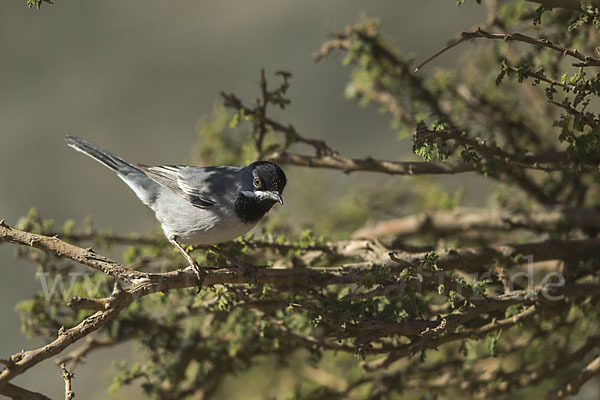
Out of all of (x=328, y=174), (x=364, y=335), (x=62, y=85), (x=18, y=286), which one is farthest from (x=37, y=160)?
(x=364, y=335)

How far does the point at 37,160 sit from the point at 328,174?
3881 millimetres

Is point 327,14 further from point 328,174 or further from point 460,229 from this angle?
point 460,229

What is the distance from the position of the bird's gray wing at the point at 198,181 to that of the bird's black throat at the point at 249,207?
11 cm

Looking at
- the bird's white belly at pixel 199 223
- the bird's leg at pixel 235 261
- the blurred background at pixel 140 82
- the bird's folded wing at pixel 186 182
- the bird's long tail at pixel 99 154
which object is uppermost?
the blurred background at pixel 140 82

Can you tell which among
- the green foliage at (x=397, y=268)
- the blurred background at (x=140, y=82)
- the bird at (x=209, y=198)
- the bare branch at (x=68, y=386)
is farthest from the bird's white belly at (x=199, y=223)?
the blurred background at (x=140, y=82)

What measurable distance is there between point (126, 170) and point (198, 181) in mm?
647

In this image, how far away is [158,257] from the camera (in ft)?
13.0

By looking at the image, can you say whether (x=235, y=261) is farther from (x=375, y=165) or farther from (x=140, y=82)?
(x=140, y=82)

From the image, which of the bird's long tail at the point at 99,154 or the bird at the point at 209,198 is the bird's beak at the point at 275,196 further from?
the bird's long tail at the point at 99,154

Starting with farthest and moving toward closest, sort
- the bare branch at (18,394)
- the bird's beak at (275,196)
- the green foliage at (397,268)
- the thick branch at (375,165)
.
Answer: the bird's beak at (275,196)
the thick branch at (375,165)
the green foliage at (397,268)
the bare branch at (18,394)

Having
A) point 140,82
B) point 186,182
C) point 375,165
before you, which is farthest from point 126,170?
point 140,82

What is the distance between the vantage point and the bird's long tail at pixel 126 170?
376 centimetres

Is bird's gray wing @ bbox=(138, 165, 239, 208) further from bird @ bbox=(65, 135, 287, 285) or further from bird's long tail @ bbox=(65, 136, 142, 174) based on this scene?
bird's long tail @ bbox=(65, 136, 142, 174)

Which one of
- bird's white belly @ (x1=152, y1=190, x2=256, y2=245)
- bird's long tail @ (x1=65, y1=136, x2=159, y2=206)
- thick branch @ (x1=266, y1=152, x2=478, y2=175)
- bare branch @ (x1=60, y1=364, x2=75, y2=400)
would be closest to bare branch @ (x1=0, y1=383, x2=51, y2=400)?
bare branch @ (x1=60, y1=364, x2=75, y2=400)
